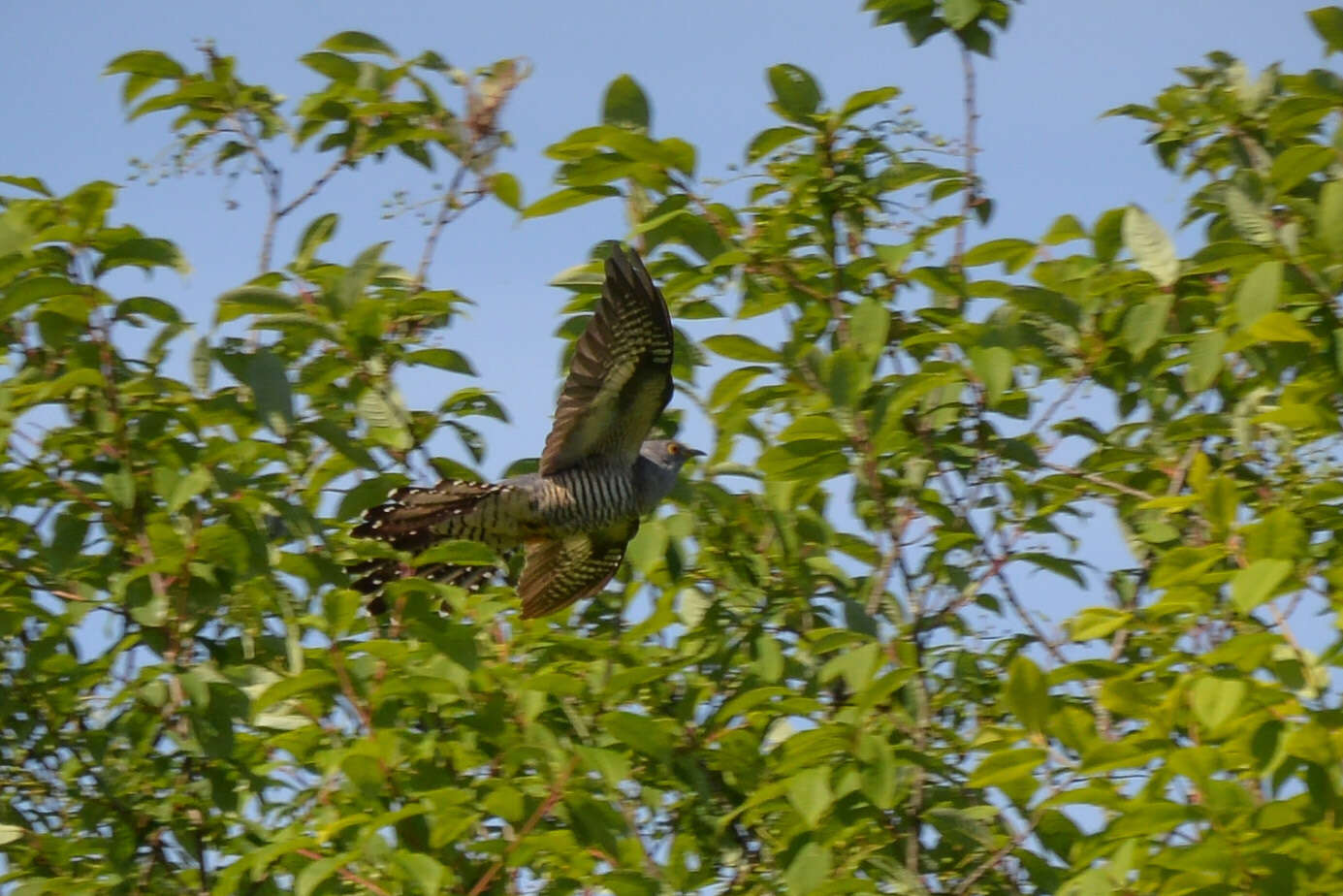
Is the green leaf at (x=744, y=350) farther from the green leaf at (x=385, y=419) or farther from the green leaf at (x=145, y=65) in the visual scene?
the green leaf at (x=145, y=65)

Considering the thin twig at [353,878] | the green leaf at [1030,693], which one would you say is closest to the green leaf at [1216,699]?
the green leaf at [1030,693]

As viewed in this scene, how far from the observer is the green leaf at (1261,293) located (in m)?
3.00

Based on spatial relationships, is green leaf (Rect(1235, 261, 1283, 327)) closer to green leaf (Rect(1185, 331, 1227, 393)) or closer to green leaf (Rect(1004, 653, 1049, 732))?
green leaf (Rect(1185, 331, 1227, 393))

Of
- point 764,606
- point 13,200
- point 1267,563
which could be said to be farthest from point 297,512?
point 1267,563

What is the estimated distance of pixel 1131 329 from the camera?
3500 millimetres

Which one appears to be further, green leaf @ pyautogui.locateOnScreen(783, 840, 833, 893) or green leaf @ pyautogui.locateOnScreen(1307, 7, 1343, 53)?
A: green leaf @ pyautogui.locateOnScreen(1307, 7, 1343, 53)

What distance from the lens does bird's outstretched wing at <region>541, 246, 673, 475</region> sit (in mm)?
4055

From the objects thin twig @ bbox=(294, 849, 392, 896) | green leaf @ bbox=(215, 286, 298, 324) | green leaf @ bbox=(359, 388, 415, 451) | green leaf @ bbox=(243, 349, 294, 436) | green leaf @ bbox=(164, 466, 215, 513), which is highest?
green leaf @ bbox=(215, 286, 298, 324)

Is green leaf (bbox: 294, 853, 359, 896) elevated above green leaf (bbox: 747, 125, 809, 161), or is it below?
below

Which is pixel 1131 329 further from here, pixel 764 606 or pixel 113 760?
pixel 113 760

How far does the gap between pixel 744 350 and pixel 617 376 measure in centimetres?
95

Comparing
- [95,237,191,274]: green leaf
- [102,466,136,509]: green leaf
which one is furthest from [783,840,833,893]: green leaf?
[95,237,191,274]: green leaf

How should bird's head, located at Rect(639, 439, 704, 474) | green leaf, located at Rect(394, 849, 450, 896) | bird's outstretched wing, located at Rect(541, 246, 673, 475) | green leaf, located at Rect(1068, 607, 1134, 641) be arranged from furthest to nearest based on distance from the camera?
bird's head, located at Rect(639, 439, 704, 474), bird's outstretched wing, located at Rect(541, 246, 673, 475), green leaf, located at Rect(394, 849, 450, 896), green leaf, located at Rect(1068, 607, 1134, 641)

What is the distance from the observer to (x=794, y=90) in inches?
141
